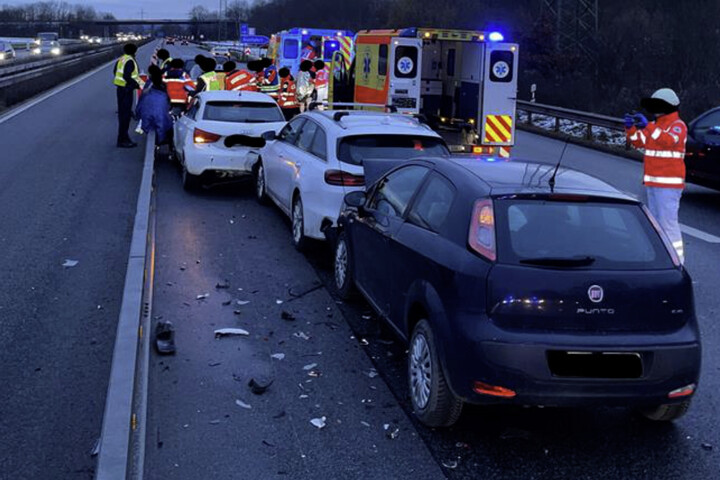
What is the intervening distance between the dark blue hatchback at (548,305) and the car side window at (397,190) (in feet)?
2.34

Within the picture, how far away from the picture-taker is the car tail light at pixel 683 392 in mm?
4316

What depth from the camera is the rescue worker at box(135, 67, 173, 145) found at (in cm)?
1513

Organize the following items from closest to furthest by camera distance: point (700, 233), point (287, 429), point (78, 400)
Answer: point (287, 429), point (78, 400), point (700, 233)

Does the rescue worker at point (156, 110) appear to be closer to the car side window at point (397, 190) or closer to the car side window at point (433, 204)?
the car side window at point (397, 190)

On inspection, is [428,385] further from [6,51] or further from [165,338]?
[6,51]

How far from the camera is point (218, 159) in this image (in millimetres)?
11773

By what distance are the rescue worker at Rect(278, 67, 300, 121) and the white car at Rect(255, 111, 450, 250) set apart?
11.4 meters

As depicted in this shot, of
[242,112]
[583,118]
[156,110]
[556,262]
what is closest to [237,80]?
[156,110]

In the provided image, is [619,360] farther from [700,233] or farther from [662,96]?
[700,233]

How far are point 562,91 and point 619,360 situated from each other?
2947 centimetres

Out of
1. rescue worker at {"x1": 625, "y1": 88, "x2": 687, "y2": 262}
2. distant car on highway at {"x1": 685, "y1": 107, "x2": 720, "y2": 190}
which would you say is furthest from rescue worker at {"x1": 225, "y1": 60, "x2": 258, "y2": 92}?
rescue worker at {"x1": 625, "y1": 88, "x2": 687, "y2": 262}

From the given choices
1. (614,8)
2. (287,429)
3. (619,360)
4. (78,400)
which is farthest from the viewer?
(614,8)

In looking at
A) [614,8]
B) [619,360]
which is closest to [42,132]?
[619,360]

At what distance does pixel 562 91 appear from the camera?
105ft
